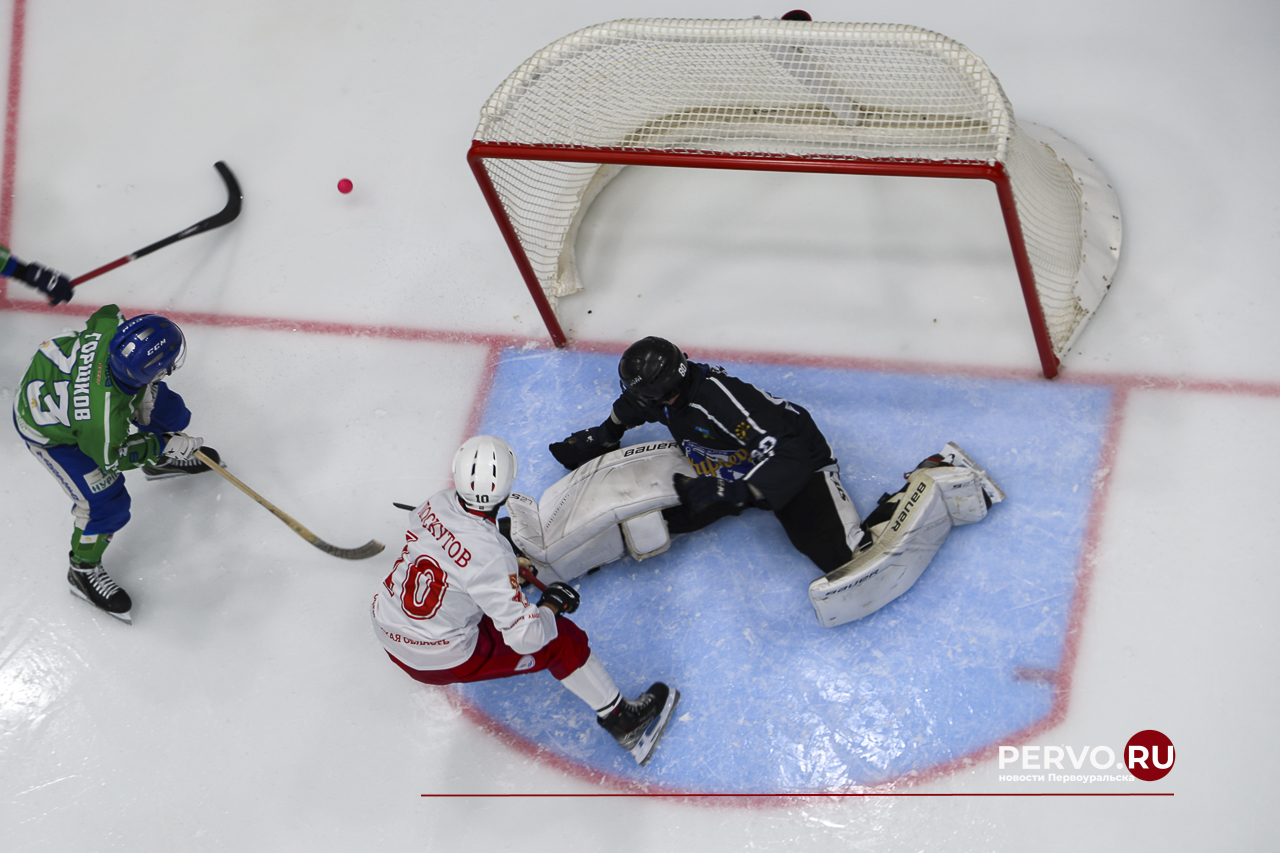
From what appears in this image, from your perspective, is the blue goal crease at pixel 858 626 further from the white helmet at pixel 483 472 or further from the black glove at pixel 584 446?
the white helmet at pixel 483 472

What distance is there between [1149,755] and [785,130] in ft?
7.29

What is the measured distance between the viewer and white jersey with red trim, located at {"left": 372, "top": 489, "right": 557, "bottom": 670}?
2.56 meters

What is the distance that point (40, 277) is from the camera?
11.4 ft

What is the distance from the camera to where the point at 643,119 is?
3.54m

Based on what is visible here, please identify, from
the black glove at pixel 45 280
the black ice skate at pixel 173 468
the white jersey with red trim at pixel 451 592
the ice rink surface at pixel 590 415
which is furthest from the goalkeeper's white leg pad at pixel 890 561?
the black glove at pixel 45 280

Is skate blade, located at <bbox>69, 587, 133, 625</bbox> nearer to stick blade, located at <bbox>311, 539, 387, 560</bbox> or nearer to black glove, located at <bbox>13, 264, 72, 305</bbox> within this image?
stick blade, located at <bbox>311, 539, 387, 560</bbox>

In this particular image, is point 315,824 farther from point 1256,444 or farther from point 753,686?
point 1256,444

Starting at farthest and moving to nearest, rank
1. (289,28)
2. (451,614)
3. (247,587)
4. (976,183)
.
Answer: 1. (289,28)
2. (976,183)
3. (247,587)
4. (451,614)

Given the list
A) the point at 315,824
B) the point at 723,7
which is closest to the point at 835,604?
the point at 315,824

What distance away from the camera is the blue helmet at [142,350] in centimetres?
299

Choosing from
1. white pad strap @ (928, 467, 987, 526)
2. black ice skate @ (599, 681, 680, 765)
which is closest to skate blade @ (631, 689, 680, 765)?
black ice skate @ (599, 681, 680, 765)

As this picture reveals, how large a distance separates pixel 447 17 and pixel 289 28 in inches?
30.9

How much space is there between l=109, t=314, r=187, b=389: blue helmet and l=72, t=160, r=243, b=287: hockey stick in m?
1.02

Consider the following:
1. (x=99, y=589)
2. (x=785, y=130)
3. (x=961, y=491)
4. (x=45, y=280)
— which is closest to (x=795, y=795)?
(x=961, y=491)
